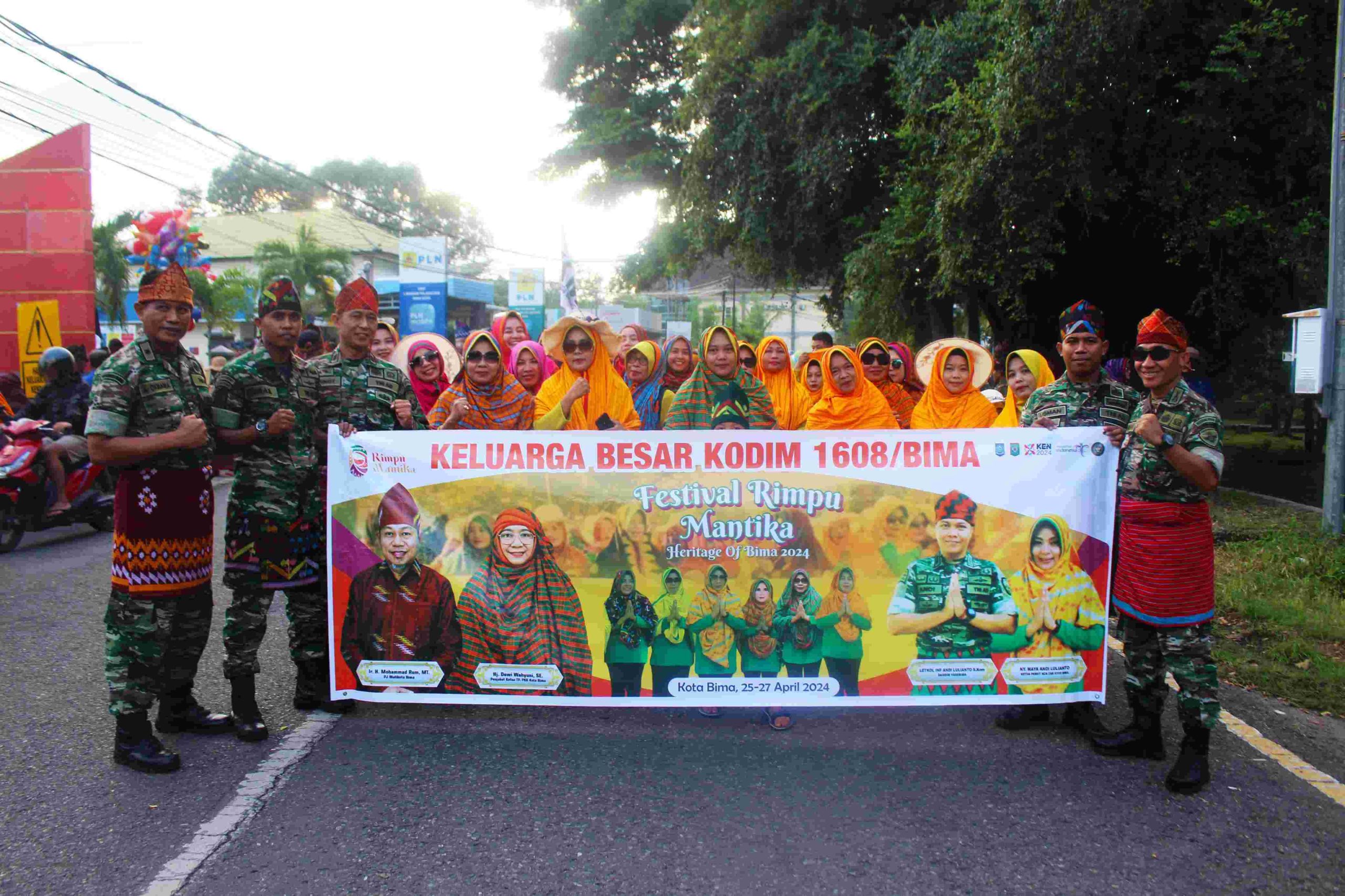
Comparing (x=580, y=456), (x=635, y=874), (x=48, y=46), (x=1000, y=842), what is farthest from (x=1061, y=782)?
(x=48, y=46)

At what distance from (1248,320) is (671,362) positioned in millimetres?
8328

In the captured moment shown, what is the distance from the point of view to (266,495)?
157 inches

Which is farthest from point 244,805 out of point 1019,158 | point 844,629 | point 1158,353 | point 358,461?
point 1019,158

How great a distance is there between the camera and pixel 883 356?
6.79 m

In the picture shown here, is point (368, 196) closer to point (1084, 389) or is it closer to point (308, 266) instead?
point (308, 266)

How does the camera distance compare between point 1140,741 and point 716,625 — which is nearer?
point 1140,741

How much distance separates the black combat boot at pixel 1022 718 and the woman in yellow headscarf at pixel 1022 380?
5.77 ft

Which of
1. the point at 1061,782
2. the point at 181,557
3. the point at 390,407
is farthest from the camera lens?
the point at 390,407

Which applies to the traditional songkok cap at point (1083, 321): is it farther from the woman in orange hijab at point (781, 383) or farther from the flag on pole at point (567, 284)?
the flag on pole at point (567, 284)

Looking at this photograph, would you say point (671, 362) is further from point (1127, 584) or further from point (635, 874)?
point (635, 874)

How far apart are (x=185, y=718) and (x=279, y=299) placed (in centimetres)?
184

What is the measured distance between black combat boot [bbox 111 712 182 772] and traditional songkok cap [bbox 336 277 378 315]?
1.91m

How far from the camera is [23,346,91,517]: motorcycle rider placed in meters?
8.38

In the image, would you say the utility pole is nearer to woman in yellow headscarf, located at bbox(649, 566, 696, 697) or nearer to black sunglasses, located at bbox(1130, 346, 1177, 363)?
black sunglasses, located at bbox(1130, 346, 1177, 363)
